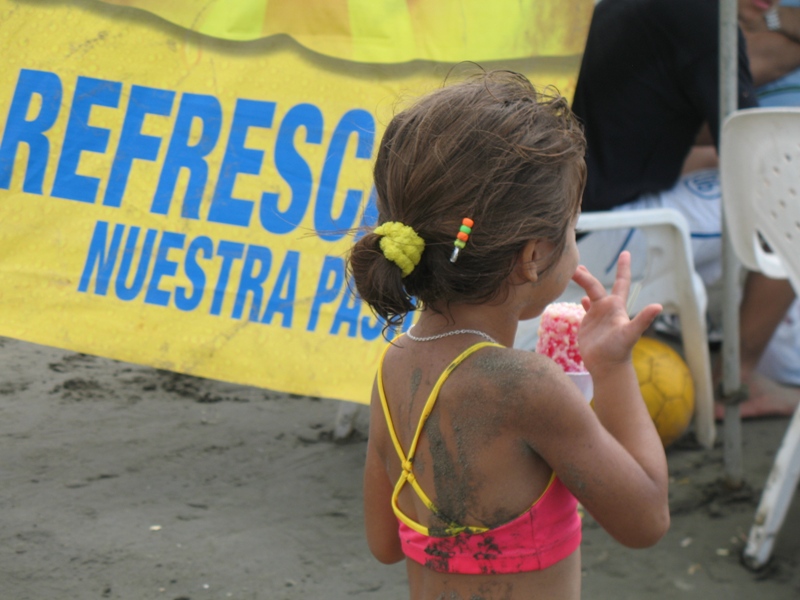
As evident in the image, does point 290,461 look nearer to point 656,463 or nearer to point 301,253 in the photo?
point 301,253

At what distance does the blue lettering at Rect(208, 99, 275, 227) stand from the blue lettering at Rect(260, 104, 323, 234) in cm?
6

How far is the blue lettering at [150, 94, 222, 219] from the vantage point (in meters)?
2.97

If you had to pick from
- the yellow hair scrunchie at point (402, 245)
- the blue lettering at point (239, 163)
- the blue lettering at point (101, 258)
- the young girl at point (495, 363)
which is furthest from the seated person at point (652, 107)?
the yellow hair scrunchie at point (402, 245)

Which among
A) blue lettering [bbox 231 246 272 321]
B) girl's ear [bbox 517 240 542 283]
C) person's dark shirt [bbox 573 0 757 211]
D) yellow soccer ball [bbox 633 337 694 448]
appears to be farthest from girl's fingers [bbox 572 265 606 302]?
person's dark shirt [bbox 573 0 757 211]

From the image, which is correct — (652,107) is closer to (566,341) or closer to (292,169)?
(292,169)

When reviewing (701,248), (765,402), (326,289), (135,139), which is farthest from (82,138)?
(765,402)

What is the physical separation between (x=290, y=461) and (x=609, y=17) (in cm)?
206

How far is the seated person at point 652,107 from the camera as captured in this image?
333cm

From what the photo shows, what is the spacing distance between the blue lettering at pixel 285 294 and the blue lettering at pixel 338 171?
14 centimetres

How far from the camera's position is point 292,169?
9.63 feet

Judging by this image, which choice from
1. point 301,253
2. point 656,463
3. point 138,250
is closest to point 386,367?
point 656,463

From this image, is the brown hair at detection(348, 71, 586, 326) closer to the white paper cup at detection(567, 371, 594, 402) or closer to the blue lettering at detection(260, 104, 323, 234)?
the white paper cup at detection(567, 371, 594, 402)

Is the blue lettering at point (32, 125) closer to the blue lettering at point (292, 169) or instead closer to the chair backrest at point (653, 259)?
the blue lettering at point (292, 169)

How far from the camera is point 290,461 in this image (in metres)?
3.28
